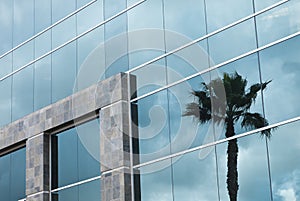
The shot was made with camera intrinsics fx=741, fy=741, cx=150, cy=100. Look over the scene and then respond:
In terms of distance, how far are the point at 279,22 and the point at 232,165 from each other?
4290 millimetres

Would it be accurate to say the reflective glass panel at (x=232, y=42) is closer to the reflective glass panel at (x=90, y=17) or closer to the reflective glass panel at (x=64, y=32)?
the reflective glass panel at (x=90, y=17)

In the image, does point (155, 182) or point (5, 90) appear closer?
point (155, 182)

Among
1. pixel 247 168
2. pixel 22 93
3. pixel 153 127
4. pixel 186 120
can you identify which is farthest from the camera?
pixel 22 93

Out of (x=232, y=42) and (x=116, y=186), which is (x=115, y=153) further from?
(x=232, y=42)

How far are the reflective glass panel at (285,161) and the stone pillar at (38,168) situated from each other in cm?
1131

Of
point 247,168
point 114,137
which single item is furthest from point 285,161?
point 114,137

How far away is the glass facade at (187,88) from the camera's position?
67.4ft

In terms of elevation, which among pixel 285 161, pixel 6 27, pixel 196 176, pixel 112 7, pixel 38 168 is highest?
pixel 6 27

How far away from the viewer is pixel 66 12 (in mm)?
30000

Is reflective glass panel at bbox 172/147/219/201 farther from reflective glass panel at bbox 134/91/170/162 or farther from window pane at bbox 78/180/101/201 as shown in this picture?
window pane at bbox 78/180/101/201

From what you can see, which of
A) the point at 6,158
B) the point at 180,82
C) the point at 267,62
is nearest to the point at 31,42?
the point at 6,158

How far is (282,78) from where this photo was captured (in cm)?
2061

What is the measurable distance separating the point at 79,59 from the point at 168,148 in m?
6.48

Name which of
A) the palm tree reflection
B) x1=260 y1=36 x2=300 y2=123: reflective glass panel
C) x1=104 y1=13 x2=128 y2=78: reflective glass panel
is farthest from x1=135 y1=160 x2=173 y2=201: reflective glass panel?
x1=260 y1=36 x2=300 y2=123: reflective glass panel
